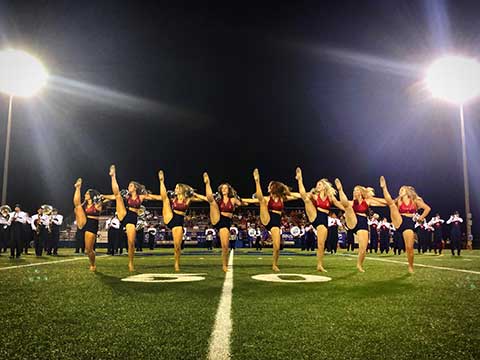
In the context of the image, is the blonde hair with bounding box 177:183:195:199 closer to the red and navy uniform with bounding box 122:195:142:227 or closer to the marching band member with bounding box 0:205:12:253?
the red and navy uniform with bounding box 122:195:142:227

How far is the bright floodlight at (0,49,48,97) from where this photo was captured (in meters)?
24.7

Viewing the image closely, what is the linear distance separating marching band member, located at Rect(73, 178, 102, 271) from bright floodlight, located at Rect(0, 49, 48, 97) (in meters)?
18.8

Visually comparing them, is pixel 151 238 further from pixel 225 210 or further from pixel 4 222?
pixel 225 210

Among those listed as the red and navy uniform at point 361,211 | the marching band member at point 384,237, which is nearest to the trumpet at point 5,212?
the red and navy uniform at point 361,211

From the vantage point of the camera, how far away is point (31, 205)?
3831cm

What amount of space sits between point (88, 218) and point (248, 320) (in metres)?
6.40

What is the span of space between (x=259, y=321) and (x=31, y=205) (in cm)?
3982

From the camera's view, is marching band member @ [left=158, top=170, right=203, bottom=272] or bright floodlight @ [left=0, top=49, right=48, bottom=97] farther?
bright floodlight @ [left=0, top=49, right=48, bottom=97]

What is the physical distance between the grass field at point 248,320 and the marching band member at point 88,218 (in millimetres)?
2221

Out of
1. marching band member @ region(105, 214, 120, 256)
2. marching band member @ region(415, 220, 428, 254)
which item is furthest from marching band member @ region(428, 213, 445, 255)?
marching band member @ region(105, 214, 120, 256)

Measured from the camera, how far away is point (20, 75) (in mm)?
25922

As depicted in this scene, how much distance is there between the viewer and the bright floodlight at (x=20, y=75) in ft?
81.1

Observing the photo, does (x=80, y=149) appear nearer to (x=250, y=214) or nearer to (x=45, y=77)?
(x=45, y=77)

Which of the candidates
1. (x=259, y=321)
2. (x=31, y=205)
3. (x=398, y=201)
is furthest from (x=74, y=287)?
(x=31, y=205)
